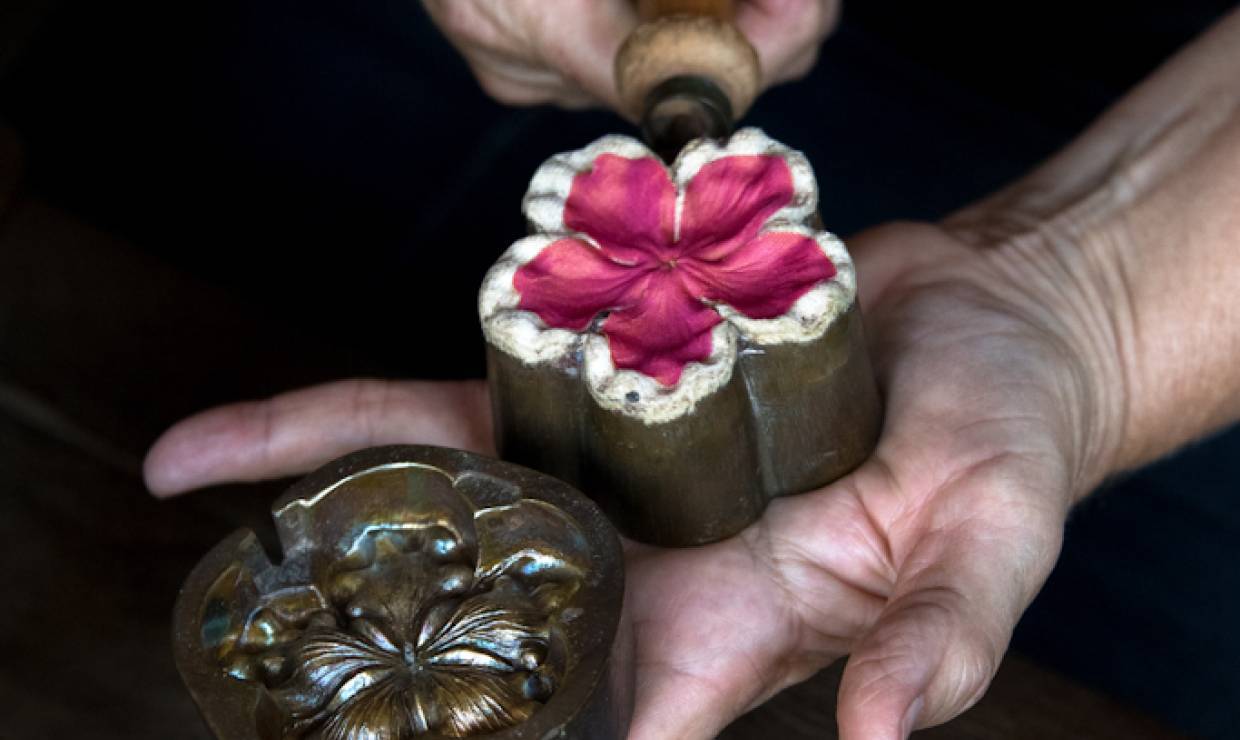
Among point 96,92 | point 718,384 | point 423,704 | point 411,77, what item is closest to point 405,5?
point 411,77

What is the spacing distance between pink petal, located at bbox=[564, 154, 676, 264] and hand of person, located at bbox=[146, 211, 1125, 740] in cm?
26

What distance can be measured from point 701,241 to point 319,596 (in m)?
0.43

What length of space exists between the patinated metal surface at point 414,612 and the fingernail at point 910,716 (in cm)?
21

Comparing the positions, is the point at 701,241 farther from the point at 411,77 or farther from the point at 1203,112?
the point at 411,77

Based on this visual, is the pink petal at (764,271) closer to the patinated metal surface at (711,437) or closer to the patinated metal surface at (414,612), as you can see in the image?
the patinated metal surface at (711,437)

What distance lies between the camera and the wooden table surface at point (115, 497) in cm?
148

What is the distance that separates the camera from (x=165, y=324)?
5.55 feet

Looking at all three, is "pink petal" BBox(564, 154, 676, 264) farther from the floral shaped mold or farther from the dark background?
the dark background

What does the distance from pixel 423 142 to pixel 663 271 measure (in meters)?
0.82

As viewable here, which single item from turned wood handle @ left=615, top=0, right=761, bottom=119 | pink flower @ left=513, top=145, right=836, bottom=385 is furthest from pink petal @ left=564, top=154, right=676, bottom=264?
turned wood handle @ left=615, top=0, right=761, bottom=119

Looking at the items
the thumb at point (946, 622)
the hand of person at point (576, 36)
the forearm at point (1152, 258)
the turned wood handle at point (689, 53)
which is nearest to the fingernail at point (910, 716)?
the thumb at point (946, 622)

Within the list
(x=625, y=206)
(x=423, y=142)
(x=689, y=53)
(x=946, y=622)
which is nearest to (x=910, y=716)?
(x=946, y=622)

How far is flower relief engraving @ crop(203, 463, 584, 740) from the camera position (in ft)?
3.71

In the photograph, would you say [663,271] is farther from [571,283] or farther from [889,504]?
[889,504]
